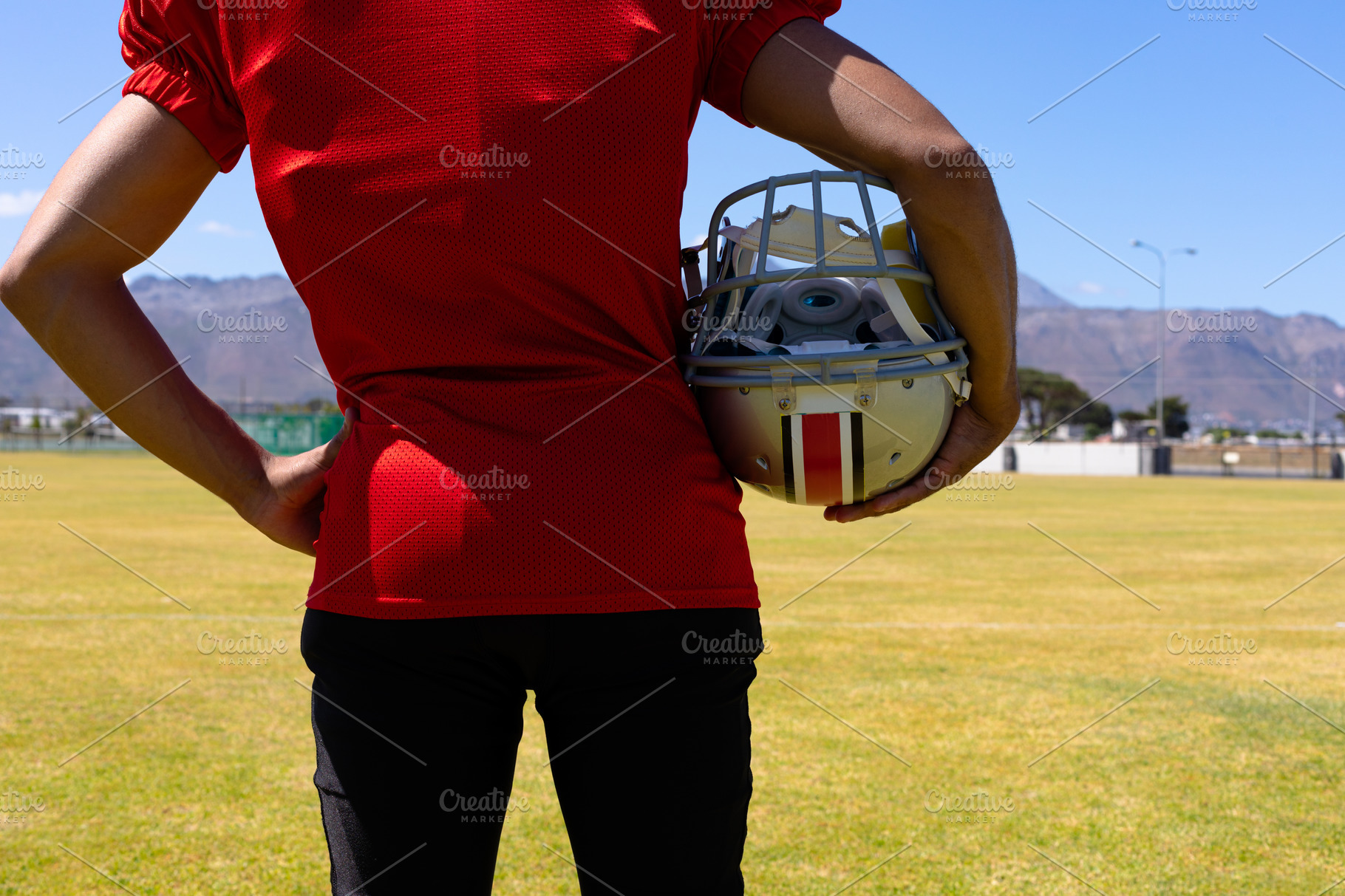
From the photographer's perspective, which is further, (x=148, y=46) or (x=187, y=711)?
(x=187, y=711)

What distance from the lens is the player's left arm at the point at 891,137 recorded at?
1.26 metres

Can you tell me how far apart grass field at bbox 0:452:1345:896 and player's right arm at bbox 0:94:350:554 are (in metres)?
0.74

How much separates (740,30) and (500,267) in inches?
15.8

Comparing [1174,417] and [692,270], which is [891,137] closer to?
[692,270]

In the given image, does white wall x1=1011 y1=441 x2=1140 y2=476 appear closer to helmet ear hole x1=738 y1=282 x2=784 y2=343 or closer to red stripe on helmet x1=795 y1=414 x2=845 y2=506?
red stripe on helmet x1=795 y1=414 x2=845 y2=506

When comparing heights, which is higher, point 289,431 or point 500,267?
point 289,431

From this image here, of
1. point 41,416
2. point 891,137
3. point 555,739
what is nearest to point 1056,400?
point 41,416

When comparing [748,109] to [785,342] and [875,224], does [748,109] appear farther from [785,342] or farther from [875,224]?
Result: [785,342]

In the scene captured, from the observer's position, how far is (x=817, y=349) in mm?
1618

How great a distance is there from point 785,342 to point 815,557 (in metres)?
12.8

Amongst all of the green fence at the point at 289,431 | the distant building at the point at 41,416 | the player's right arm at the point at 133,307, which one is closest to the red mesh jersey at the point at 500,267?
the player's right arm at the point at 133,307

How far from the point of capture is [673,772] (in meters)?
1.23

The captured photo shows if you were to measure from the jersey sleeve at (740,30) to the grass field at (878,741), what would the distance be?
0.85 meters

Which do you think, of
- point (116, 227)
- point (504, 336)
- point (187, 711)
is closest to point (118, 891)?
point (187, 711)
